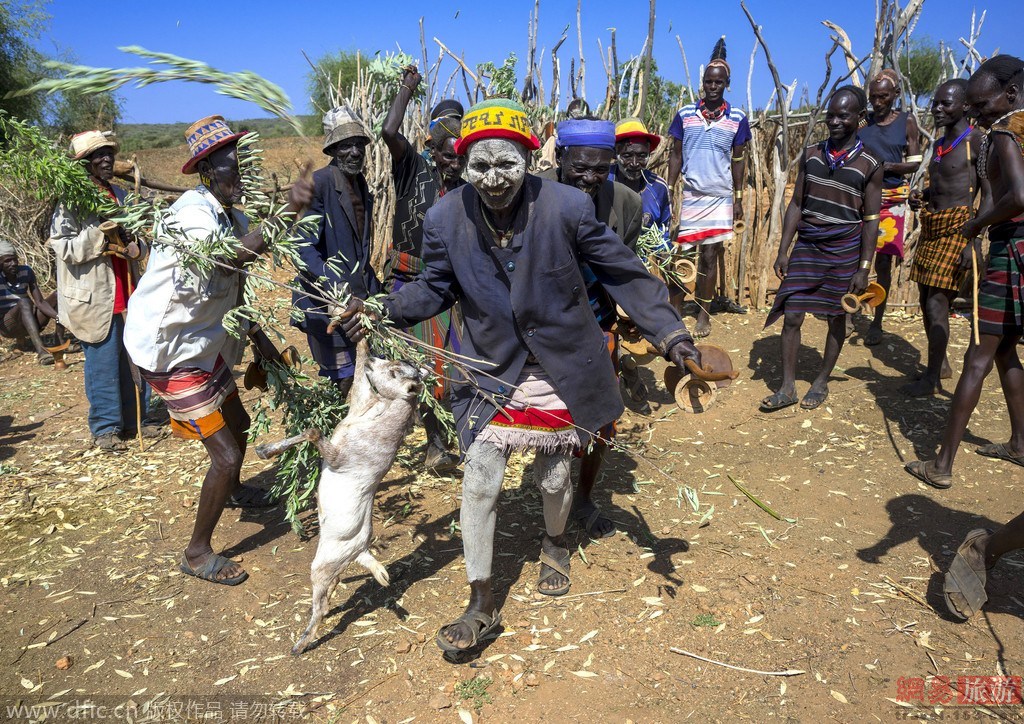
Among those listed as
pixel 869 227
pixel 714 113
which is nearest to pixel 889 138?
pixel 869 227

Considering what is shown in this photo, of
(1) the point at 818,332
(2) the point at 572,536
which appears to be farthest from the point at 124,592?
(1) the point at 818,332

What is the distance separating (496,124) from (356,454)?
146cm

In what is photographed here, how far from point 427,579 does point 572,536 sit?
865 mm

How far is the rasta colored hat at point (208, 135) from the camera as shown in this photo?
10.3ft

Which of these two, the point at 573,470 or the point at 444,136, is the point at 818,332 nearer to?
the point at 573,470

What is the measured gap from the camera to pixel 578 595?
132 inches

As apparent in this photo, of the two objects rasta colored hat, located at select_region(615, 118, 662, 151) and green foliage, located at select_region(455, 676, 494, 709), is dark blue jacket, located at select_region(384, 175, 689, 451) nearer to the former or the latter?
green foliage, located at select_region(455, 676, 494, 709)

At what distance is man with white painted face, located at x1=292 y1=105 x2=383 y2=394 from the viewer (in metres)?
4.03

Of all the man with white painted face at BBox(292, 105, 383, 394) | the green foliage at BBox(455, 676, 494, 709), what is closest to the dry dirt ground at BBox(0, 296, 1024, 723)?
the green foliage at BBox(455, 676, 494, 709)

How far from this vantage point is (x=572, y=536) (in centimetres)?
387

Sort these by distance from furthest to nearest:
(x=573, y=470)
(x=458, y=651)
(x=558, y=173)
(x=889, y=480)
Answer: (x=573, y=470) < (x=889, y=480) < (x=558, y=173) < (x=458, y=651)

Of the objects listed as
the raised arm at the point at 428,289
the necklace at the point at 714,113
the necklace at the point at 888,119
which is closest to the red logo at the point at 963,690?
the raised arm at the point at 428,289

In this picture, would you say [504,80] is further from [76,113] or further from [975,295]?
[76,113]

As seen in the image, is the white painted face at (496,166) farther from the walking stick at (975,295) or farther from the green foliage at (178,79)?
the walking stick at (975,295)
